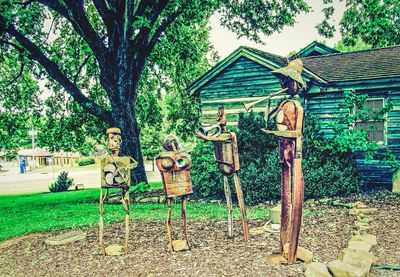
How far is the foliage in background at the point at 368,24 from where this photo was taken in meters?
22.2

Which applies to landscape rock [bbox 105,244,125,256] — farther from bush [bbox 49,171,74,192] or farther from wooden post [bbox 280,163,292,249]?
bush [bbox 49,171,74,192]

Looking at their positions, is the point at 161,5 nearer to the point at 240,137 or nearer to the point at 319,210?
the point at 240,137

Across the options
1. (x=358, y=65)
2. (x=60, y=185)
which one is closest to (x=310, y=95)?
(x=358, y=65)

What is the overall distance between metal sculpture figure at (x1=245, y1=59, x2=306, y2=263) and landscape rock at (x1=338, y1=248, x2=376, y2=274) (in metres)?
0.66

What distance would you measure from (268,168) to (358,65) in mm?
7333

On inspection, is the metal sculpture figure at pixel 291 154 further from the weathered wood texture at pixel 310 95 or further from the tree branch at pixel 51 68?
the tree branch at pixel 51 68

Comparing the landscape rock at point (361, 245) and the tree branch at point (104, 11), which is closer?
the landscape rock at point (361, 245)

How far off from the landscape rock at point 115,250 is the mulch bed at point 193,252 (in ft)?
0.40

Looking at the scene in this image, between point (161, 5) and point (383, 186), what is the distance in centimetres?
1079

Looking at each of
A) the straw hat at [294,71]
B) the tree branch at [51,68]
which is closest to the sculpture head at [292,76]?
the straw hat at [294,71]

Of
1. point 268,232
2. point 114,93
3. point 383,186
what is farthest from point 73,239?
point 383,186

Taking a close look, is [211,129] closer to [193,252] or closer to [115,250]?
[193,252]

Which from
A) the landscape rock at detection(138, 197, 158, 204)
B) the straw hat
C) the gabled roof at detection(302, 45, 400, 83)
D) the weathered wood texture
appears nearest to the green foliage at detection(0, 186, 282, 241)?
the landscape rock at detection(138, 197, 158, 204)

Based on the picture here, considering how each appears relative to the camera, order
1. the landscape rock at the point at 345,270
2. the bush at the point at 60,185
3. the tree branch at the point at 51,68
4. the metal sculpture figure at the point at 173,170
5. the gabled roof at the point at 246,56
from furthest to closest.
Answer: the bush at the point at 60,185, the gabled roof at the point at 246,56, the tree branch at the point at 51,68, the metal sculpture figure at the point at 173,170, the landscape rock at the point at 345,270
